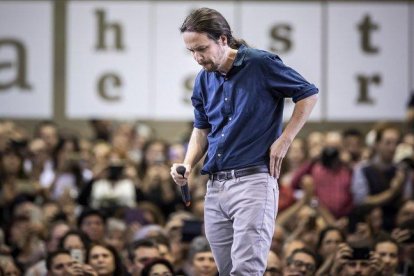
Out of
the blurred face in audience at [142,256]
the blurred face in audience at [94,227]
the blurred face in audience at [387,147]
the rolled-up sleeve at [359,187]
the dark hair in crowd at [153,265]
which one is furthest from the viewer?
A: the blurred face in audience at [387,147]

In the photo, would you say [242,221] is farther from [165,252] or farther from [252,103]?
[165,252]

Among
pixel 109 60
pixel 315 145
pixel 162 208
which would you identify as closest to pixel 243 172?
pixel 162 208

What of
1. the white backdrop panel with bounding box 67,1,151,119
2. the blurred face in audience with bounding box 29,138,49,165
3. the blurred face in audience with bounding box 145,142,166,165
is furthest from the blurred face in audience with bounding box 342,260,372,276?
the white backdrop panel with bounding box 67,1,151,119

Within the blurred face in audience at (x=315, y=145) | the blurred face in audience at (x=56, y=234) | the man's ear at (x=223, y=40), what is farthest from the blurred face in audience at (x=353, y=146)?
the man's ear at (x=223, y=40)

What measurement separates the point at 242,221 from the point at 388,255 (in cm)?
320

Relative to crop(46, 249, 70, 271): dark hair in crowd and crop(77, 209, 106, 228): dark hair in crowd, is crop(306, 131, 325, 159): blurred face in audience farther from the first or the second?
crop(46, 249, 70, 271): dark hair in crowd

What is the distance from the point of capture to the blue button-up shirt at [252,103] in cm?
496

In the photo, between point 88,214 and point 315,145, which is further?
point 315,145

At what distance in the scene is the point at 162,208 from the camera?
1033cm

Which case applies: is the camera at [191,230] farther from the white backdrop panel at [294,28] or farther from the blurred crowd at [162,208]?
the white backdrop panel at [294,28]

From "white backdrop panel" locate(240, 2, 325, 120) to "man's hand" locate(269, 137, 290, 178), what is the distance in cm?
838

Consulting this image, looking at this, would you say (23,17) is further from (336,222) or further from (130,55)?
(336,222)

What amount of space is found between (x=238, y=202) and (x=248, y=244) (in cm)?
20

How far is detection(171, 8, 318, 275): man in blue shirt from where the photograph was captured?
16.0ft
